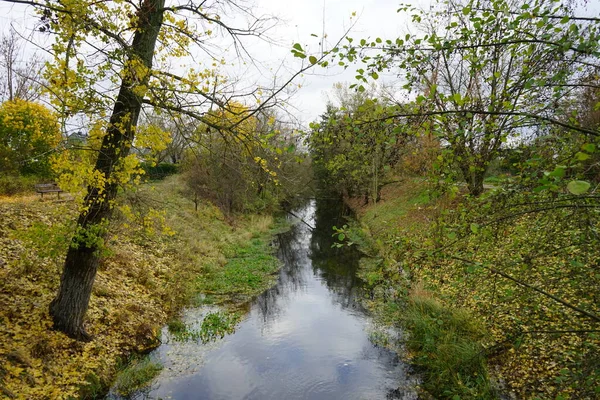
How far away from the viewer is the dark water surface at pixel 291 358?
277 inches

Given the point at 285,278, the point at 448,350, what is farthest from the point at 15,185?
the point at 448,350

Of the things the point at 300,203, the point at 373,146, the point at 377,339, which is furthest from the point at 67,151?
the point at 300,203

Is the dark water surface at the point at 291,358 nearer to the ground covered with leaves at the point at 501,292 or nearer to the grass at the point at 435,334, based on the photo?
the grass at the point at 435,334

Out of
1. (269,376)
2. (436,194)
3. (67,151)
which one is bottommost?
(269,376)

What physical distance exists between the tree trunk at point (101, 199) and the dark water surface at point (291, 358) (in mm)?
2131

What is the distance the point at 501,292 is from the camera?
7168 mm

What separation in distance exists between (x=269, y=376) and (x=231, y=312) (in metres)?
3.31

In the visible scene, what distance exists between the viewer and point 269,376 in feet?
24.8

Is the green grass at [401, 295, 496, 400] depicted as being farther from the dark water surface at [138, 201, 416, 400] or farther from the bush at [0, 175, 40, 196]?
the bush at [0, 175, 40, 196]

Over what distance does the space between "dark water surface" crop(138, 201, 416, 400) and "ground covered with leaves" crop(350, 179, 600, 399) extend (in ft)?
2.99

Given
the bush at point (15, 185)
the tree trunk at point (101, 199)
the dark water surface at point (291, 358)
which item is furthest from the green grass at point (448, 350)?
the bush at point (15, 185)

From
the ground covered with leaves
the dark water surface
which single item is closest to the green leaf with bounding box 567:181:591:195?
the ground covered with leaves

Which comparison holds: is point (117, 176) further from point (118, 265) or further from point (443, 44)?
point (118, 265)

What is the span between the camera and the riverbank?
18.0 feet
